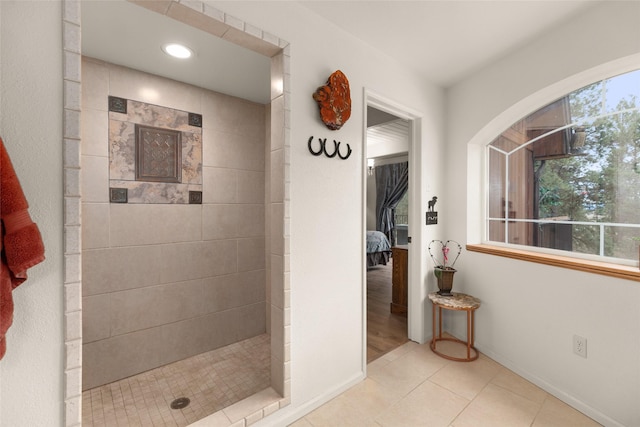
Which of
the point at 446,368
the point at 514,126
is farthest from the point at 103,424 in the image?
the point at 514,126

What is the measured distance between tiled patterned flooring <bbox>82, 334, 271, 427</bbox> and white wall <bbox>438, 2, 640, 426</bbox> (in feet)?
6.34

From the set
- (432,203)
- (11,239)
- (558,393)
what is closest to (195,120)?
(11,239)

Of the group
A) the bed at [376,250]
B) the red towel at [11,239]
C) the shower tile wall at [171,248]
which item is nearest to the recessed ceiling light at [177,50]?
the shower tile wall at [171,248]

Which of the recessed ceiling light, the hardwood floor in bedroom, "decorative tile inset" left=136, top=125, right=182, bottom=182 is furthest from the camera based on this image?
the hardwood floor in bedroom

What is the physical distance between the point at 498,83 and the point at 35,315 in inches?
123

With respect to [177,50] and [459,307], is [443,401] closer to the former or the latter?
[459,307]

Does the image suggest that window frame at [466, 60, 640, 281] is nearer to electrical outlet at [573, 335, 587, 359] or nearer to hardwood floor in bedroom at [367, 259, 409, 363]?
electrical outlet at [573, 335, 587, 359]

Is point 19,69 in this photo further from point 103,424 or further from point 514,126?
point 514,126

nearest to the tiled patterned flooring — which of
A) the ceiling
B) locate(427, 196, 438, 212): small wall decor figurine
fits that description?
locate(427, 196, 438, 212): small wall decor figurine

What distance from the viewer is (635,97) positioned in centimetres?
168

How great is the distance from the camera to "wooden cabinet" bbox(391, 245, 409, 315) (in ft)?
10.7

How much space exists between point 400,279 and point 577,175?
1.91 meters

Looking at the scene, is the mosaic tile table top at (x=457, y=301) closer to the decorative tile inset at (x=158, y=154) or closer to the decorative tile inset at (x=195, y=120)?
the decorative tile inset at (x=158, y=154)

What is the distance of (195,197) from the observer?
8.07 ft
